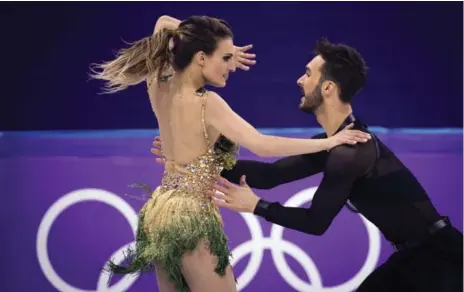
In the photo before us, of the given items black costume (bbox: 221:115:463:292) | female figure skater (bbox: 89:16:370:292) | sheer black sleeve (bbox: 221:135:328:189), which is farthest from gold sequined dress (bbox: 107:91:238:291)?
sheer black sleeve (bbox: 221:135:328:189)

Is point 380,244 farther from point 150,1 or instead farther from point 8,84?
point 8,84

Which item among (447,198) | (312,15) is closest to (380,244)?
(447,198)

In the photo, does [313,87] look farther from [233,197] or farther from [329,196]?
[233,197]

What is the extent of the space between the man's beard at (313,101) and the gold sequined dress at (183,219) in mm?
479

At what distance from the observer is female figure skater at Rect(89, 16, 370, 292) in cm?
378

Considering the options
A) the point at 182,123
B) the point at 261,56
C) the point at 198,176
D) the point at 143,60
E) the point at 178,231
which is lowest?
the point at 178,231

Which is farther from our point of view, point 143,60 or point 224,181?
point 143,60

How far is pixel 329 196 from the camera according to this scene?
387 cm

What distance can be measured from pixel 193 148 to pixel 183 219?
1.06 feet

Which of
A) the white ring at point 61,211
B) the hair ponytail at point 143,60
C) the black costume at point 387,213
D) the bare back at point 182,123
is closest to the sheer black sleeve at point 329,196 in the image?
the black costume at point 387,213

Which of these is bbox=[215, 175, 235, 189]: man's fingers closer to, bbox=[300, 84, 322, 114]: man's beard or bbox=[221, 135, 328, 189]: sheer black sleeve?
bbox=[221, 135, 328, 189]: sheer black sleeve

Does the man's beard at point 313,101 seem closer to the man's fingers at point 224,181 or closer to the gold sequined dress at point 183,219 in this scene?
the gold sequined dress at point 183,219

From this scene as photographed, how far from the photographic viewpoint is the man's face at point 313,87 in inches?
164

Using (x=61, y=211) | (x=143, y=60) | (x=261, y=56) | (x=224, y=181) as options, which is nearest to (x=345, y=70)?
(x=224, y=181)
